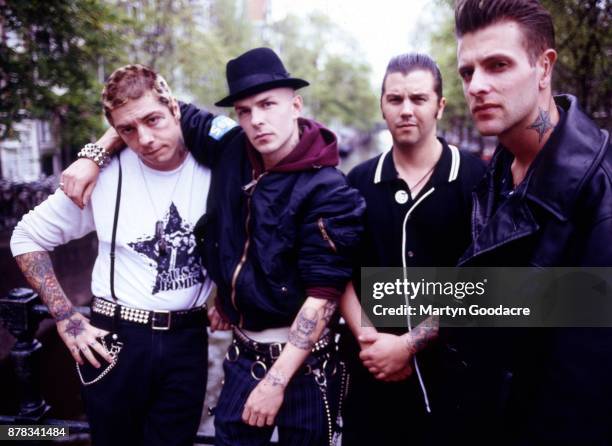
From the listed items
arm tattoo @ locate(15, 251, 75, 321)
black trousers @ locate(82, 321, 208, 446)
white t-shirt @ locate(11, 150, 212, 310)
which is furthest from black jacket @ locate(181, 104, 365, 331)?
arm tattoo @ locate(15, 251, 75, 321)

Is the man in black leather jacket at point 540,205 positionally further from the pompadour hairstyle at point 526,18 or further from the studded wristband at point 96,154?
the studded wristband at point 96,154

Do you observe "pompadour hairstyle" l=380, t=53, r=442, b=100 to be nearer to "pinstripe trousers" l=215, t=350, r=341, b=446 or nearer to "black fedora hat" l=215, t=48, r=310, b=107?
"black fedora hat" l=215, t=48, r=310, b=107

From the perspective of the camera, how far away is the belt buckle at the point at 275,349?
2125mm

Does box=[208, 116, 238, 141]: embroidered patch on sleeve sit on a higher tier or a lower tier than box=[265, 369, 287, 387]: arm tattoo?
higher

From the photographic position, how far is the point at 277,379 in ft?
6.60

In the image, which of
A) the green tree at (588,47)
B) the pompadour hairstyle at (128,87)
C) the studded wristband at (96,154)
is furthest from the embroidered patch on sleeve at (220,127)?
the green tree at (588,47)

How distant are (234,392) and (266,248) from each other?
2.29 feet

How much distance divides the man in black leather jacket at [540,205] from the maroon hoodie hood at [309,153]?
70cm

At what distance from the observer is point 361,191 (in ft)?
Answer: 8.07

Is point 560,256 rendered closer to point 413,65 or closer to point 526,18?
point 526,18

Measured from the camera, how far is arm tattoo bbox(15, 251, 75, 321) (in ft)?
7.75

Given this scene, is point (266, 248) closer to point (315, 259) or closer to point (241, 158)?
point (315, 259)

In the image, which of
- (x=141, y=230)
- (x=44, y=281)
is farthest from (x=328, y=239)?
(x=44, y=281)

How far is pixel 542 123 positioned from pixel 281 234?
1126 millimetres
